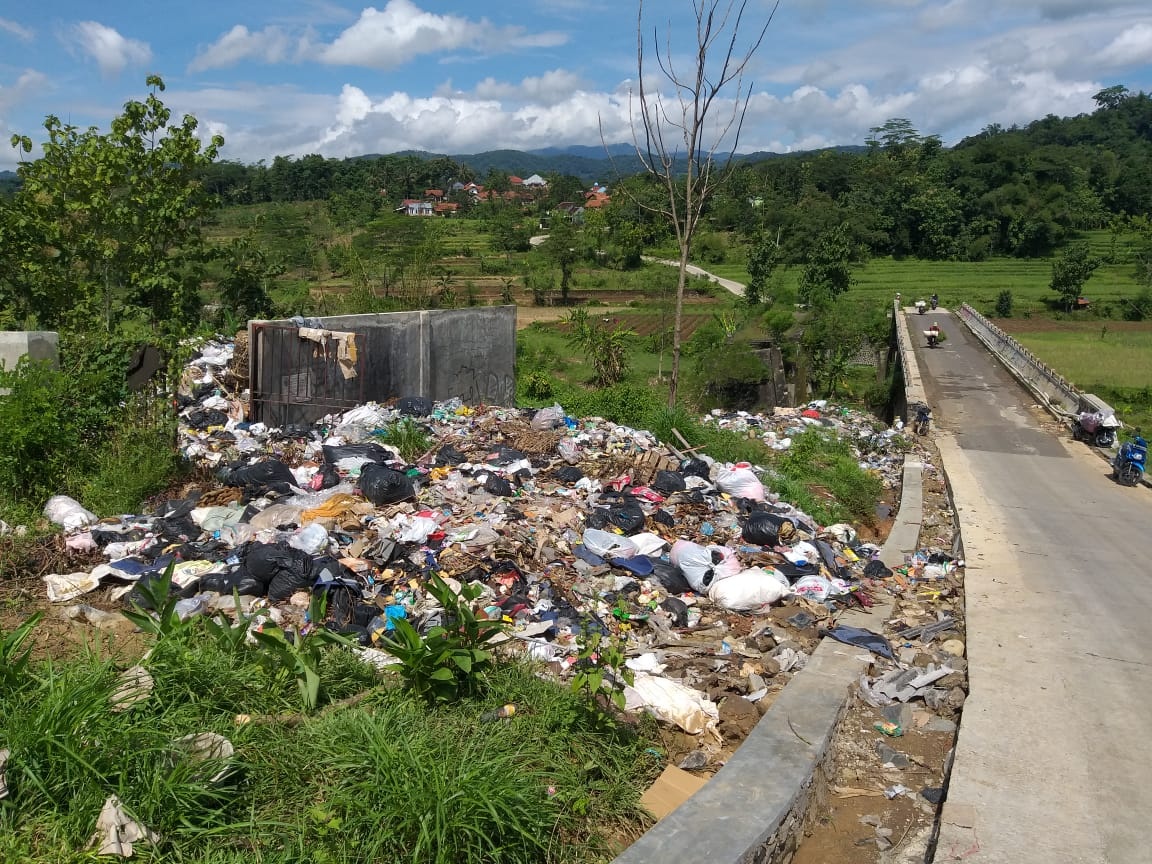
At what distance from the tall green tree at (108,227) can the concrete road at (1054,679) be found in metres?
11.4

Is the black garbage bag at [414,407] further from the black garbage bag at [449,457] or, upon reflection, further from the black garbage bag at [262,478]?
the black garbage bag at [262,478]

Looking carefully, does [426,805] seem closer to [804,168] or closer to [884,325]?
[884,325]

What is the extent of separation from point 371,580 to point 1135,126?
465 ft

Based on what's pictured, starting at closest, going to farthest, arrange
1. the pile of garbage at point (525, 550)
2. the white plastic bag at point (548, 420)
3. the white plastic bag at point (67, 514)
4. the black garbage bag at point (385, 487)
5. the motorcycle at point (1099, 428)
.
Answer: the pile of garbage at point (525, 550)
the white plastic bag at point (67, 514)
the black garbage bag at point (385, 487)
the white plastic bag at point (548, 420)
the motorcycle at point (1099, 428)

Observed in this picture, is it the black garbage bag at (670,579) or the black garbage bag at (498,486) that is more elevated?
the black garbage bag at (498,486)

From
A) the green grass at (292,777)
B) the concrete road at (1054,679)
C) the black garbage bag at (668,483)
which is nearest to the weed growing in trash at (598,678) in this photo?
the green grass at (292,777)

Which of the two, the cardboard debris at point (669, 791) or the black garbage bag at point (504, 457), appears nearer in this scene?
the cardboard debris at point (669, 791)

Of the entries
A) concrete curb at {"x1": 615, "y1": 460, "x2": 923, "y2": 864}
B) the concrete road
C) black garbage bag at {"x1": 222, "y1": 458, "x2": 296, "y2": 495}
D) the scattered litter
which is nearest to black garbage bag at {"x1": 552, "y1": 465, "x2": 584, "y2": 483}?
black garbage bag at {"x1": 222, "y1": 458, "x2": 296, "y2": 495}

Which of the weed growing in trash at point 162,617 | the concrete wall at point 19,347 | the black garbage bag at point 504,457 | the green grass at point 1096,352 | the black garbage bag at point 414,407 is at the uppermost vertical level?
the concrete wall at point 19,347

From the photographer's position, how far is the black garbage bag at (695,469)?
818 centimetres

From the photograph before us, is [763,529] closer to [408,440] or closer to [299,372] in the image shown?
[408,440]

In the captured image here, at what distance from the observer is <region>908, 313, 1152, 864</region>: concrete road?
317 cm

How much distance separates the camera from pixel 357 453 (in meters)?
7.86

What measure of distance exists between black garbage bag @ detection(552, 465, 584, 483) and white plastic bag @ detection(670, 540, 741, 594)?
185cm
